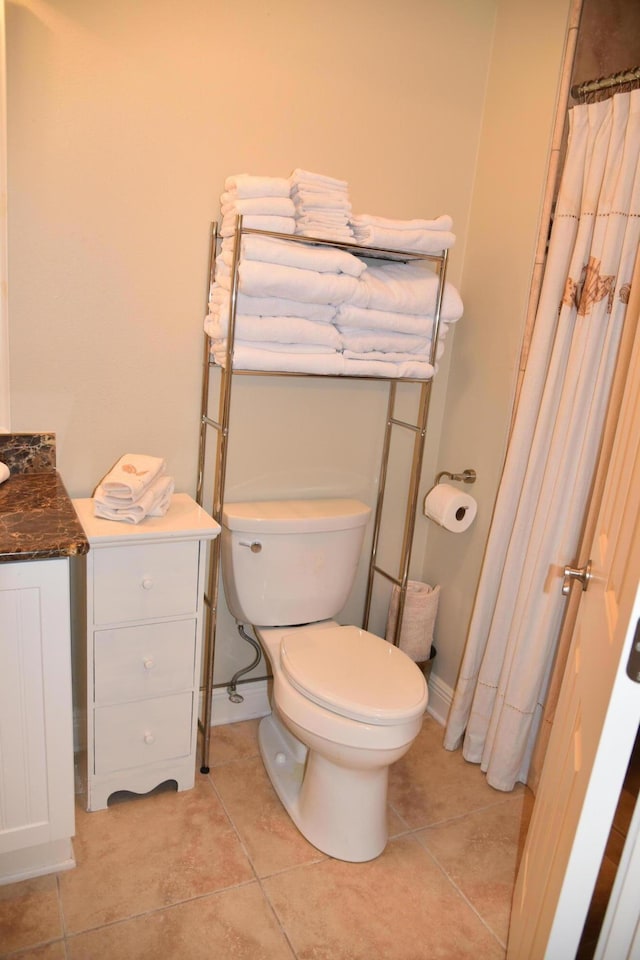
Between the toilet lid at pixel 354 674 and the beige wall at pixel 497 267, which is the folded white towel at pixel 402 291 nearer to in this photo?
the beige wall at pixel 497 267

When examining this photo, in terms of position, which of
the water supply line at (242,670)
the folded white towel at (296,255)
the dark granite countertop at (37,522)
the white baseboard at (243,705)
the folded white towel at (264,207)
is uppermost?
the folded white towel at (264,207)

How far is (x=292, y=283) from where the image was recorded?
1785 millimetres

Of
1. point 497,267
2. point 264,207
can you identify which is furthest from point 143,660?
point 497,267

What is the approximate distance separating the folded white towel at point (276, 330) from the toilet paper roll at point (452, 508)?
674 mm

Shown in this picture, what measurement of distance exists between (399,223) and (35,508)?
122cm

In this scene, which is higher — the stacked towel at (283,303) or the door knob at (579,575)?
the stacked towel at (283,303)

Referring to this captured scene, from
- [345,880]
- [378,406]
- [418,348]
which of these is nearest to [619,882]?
[345,880]

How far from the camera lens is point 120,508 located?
5.82 feet

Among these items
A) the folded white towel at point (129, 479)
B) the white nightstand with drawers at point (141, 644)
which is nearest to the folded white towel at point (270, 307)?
the folded white towel at point (129, 479)

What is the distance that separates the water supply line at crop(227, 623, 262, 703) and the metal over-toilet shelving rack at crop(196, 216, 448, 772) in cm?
12

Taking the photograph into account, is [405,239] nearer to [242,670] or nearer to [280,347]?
[280,347]

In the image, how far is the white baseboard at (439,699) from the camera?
8.07 feet

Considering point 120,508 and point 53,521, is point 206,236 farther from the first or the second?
point 53,521

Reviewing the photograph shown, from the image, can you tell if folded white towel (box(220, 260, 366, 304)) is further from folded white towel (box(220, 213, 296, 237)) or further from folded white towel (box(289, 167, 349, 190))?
folded white towel (box(289, 167, 349, 190))
